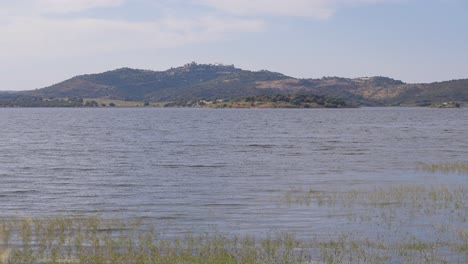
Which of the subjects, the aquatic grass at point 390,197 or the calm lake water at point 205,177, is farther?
the aquatic grass at point 390,197

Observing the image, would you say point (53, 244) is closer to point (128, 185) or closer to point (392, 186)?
point (128, 185)

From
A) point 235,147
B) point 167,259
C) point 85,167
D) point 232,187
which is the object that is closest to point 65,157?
point 85,167

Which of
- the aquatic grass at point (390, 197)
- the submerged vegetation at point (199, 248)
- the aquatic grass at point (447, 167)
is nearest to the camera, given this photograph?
the submerged vegetation at point (199, 248)

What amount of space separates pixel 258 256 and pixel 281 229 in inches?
201

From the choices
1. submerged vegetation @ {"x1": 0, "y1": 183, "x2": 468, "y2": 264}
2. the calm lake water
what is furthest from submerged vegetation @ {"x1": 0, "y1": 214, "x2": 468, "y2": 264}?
the calm lake water

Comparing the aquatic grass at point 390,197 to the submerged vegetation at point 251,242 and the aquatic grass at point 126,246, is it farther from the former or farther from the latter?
the aquatic grass at point 126,246

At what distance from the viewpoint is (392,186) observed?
3862cm

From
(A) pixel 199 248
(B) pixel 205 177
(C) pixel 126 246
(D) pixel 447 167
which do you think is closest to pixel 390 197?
(B) pixel 205 177

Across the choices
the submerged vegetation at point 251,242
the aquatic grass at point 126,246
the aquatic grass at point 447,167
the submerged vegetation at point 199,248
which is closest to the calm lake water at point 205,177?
the aquatic grass at point 447,167

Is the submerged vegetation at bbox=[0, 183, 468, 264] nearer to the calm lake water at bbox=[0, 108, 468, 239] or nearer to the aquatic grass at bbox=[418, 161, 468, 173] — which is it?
the calm lake water at bbox=[0, 108, 468, 239]

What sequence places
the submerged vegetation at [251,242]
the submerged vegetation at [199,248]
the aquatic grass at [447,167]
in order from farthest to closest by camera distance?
the aquatic grass at [447,167] → the submerged vegetation at [251,242] → the submerged vegetation at [199,248]

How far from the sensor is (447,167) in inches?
1927

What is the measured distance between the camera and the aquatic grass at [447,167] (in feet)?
155

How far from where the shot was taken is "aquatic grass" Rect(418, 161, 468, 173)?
47.2 metres
